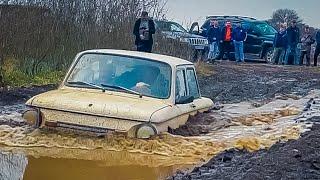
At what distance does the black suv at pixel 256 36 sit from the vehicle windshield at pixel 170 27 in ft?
10.9

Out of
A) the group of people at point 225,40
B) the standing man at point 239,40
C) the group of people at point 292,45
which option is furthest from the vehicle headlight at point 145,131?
the standing man at point 239,40

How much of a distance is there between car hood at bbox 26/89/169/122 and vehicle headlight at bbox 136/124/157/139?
0.08 metres

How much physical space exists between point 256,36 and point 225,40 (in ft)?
11.4

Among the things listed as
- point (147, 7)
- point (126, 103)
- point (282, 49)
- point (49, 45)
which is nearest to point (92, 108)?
point (126, 103)

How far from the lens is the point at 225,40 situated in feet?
103

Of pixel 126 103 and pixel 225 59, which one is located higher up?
pixel 126 103

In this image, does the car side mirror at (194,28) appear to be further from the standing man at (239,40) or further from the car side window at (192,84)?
the car side window at (192,84)

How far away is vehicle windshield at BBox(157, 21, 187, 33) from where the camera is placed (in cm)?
2530

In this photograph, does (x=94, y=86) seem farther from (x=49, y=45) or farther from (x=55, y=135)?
(x=49, y=45)

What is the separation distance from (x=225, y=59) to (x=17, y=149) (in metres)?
25.5

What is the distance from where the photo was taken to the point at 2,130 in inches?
373

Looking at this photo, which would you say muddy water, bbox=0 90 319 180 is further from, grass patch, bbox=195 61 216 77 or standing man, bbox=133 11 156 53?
grass patch, bbox=195 61 216 77

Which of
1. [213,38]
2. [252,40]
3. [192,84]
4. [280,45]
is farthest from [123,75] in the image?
[252,40]

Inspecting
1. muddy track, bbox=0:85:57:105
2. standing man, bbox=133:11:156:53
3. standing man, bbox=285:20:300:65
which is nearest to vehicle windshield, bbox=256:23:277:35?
standing man, bbox=285:20:300:65
